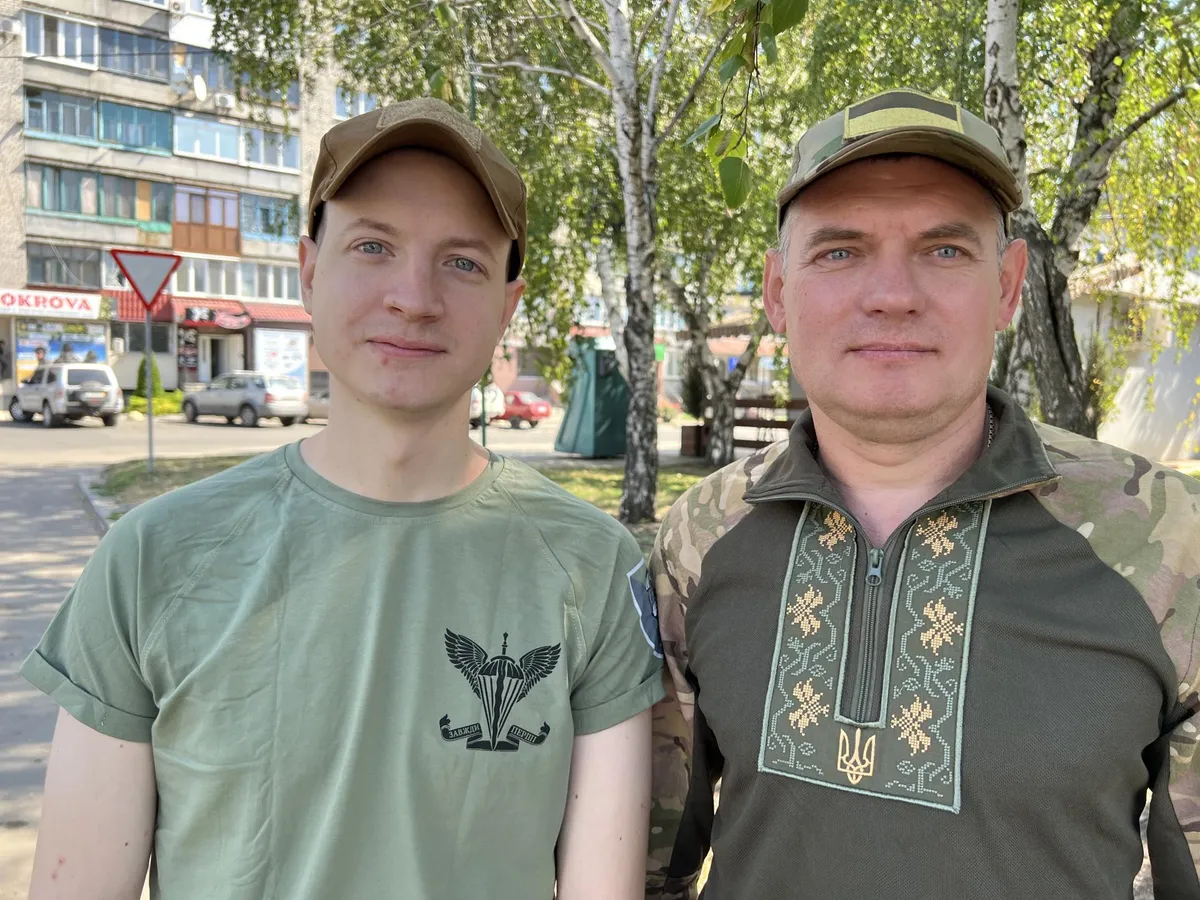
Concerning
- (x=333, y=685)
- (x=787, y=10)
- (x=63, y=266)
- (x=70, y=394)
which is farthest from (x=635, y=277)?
(x=63, y=266)

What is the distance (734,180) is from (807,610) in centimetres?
119

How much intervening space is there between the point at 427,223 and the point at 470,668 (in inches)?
31.4

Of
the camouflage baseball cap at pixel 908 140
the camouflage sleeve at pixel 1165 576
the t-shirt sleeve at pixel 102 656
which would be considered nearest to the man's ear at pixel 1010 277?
the camouflage baseball cap at pixel 908 140

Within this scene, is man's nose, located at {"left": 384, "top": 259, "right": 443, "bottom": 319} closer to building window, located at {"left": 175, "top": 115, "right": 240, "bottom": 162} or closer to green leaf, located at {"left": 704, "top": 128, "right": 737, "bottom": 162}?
green leaf, located at {"left": 704, "top": 128, "right": 737, "bottom": 162}

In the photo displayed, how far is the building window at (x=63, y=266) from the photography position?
116 feet

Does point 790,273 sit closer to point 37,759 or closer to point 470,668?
point 470,668

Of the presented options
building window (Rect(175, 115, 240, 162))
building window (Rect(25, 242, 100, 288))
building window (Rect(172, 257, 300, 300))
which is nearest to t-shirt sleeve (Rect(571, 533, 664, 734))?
building window (Rect(25, 242, 100, 288))

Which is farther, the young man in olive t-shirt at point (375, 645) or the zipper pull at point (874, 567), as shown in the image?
the zipper pull at point (874, 567)

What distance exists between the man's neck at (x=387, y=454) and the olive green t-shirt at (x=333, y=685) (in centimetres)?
3

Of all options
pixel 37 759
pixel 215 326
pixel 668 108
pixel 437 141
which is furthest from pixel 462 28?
pixel 215 326

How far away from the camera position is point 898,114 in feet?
6.09

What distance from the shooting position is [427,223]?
181cm

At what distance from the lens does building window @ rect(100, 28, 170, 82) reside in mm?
36312

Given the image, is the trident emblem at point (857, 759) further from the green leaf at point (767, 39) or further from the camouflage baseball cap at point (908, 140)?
the green leaf at point (767, 39)
